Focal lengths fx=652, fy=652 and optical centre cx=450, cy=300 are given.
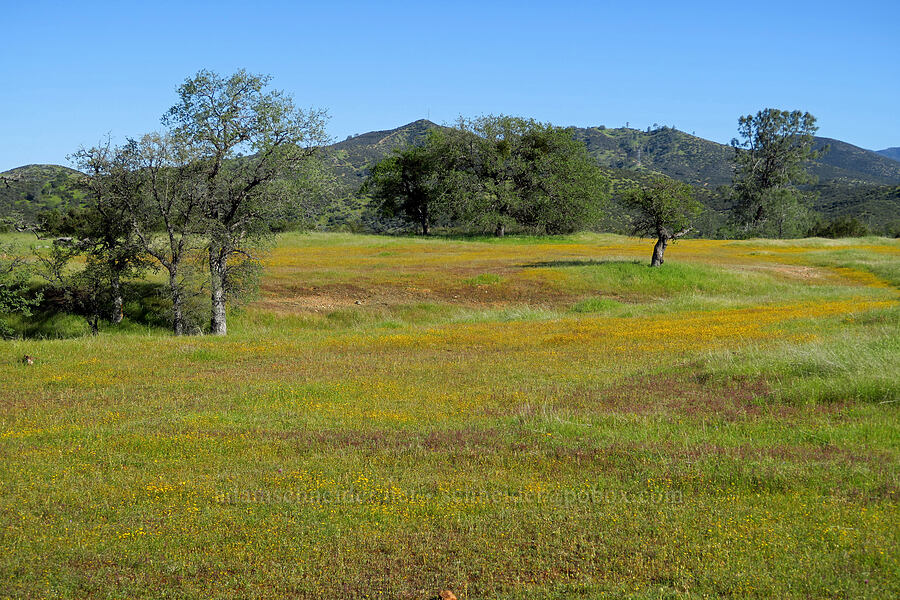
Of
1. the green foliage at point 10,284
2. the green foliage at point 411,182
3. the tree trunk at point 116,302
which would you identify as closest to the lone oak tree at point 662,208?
the tree trunk at point 116,302

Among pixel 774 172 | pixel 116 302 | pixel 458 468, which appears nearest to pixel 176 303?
pixel 116 302

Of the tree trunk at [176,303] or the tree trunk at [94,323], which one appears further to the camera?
the tree trunk at [94,323]

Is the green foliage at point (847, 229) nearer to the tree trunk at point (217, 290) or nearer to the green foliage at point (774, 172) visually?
the green foliage at point (774, 172)

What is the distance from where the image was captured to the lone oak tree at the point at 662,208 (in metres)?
40.0

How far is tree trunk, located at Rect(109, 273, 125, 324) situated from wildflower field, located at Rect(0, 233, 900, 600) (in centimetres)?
942

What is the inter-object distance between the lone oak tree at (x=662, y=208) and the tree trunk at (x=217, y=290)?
25321 mm

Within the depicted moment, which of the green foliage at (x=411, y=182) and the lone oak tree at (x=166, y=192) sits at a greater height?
the green foliage at (x=411, y=182)

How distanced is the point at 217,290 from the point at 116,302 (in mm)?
5667

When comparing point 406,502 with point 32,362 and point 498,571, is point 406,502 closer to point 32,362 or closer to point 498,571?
point 498,571

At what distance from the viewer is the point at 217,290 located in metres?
27.0

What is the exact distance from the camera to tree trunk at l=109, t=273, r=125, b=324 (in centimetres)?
2858

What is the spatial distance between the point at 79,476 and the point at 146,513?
178 cm

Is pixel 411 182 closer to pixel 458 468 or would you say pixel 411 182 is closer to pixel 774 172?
pixel 774 172

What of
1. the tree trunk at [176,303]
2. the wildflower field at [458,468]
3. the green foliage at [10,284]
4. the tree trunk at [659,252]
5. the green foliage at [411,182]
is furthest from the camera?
the green foliage at [411,182]
